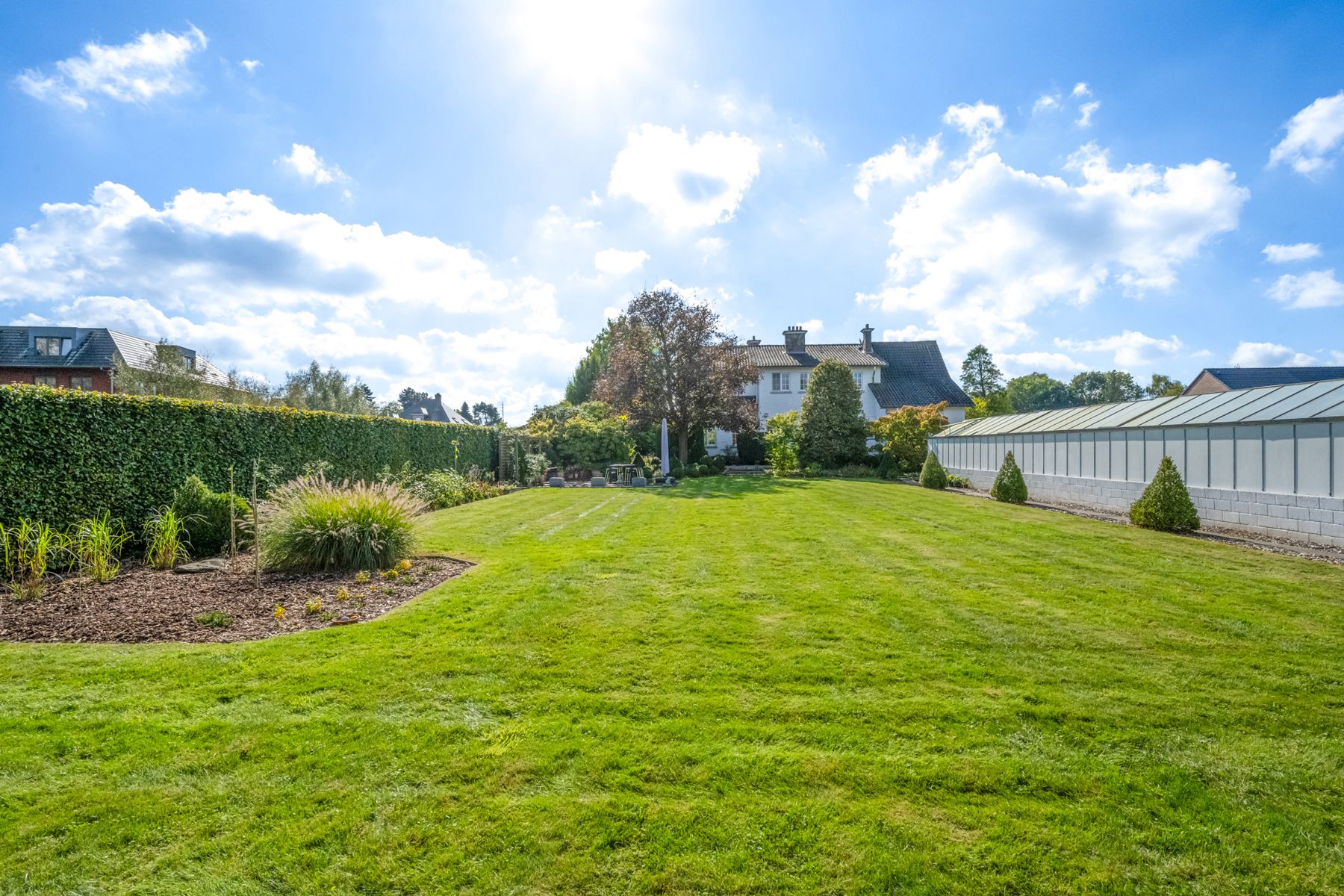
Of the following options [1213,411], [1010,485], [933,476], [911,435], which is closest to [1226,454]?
[1213,411]

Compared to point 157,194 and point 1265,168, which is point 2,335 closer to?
point 157,194

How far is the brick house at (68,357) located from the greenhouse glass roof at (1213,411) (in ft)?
114

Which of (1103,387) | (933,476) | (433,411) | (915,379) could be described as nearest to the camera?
(933,476)

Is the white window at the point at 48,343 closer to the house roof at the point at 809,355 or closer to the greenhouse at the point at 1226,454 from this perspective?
the house roof at the point at 809,355

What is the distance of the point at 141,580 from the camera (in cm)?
605

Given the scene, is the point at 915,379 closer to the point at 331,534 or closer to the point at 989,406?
the point at 989,406

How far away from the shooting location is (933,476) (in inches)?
730

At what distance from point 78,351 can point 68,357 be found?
48 cm

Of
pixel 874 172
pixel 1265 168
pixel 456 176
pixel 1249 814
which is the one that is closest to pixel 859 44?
pixel 874 172

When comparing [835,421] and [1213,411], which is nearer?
[1213,411]

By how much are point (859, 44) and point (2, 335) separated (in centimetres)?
4130

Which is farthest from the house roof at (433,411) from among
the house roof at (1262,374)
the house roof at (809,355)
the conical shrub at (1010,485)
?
the house roof at (1262,374)

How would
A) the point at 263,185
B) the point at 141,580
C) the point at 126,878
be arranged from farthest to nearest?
the point at 263,185, the point at 141,580, the point at 126,878

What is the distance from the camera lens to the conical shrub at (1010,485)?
13.8m
